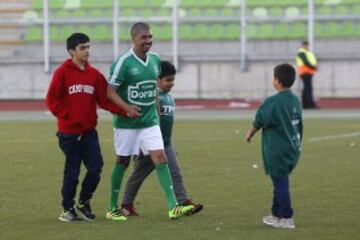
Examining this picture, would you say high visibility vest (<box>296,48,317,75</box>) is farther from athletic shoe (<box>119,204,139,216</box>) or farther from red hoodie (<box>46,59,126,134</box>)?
red hoodie (<box>46,59,126,134</box>)

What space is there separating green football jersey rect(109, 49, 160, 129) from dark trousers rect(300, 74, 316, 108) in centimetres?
2010

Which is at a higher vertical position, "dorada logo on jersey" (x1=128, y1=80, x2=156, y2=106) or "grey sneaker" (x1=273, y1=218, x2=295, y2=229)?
"dorada logo on jersey" (x1=128, y1=80, x2=156, y2=106)

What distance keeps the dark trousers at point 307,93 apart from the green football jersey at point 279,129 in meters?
20.7

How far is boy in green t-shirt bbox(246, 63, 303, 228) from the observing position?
34.1 ft

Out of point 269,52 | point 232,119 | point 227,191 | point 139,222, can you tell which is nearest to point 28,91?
point 269,52

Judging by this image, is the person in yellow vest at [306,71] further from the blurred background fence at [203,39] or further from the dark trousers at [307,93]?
the blurred background fence at [203,39]

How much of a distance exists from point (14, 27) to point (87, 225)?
2525 centimetres

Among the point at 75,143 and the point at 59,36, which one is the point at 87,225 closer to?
the point at 75,143

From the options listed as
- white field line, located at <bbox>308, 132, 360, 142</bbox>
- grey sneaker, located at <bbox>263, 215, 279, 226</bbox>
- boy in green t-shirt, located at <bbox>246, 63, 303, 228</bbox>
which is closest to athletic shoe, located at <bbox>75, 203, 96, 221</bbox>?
grey sneaker, located at <bbox>263, 215, 279, 226</bbox>

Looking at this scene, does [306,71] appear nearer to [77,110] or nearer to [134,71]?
[134,71]

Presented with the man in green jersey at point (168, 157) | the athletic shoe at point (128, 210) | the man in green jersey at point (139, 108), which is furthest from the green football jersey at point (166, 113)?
the athletic shoe at point (128, 210)

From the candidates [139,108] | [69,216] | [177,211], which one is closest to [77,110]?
[139,108]

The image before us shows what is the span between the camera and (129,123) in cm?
1130

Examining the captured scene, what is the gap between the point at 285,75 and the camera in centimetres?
1048
